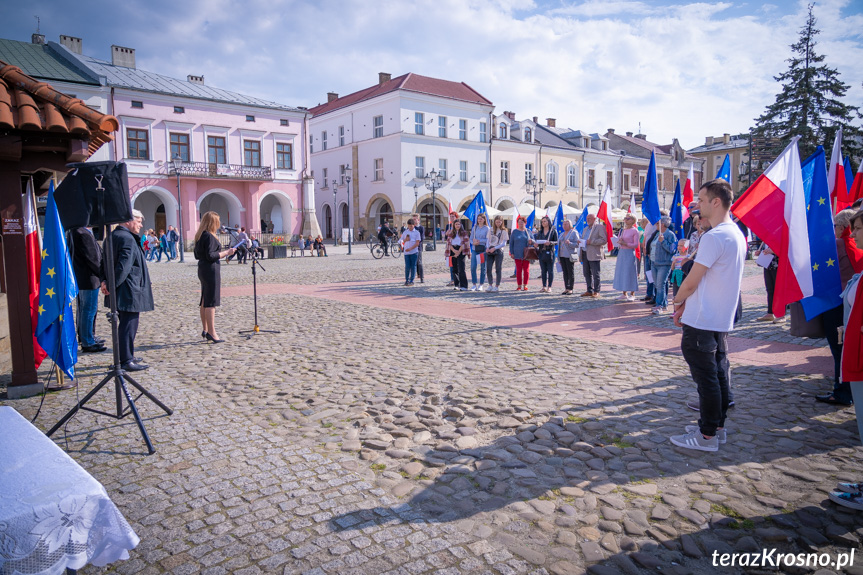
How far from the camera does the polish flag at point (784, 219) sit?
5.04 m

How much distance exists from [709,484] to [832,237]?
315 centimetres

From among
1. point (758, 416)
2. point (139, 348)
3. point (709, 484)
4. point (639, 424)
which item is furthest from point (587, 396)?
point (139, 348)

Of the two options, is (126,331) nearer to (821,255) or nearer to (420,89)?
(821,255)

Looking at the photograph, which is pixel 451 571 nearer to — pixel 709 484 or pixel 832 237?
pixel 709 484

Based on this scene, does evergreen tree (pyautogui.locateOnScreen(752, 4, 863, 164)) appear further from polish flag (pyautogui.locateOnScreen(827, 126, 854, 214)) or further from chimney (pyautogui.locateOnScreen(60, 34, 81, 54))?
chimney (pyautogui.locateOnScreen(60, 34, 81, 54))

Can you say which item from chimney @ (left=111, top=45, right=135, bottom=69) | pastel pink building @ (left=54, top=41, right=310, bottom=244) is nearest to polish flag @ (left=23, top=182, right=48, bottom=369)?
pastel pink building @ (left=54, top=41, right=310, bottom=244)

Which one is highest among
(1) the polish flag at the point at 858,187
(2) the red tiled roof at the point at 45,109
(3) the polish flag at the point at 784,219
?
(2) the red tiled roof at the point at 45,109

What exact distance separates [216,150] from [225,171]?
63.5 inches

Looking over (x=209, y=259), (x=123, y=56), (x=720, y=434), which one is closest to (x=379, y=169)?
(x=123, y=56)

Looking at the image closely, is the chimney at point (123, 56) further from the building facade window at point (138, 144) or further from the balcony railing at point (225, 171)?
the balcony railing at point (225, 171)

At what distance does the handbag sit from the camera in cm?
538

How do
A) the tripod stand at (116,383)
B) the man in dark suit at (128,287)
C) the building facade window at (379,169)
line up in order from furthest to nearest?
the building facade window at (379,169) < the man in dark suit at (128,287) < the tripod stand at (116,383)

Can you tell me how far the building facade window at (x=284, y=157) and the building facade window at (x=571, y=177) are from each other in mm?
26980

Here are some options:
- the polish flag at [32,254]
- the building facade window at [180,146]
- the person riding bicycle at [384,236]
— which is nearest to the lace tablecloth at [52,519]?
the polish flag at [32,254]
